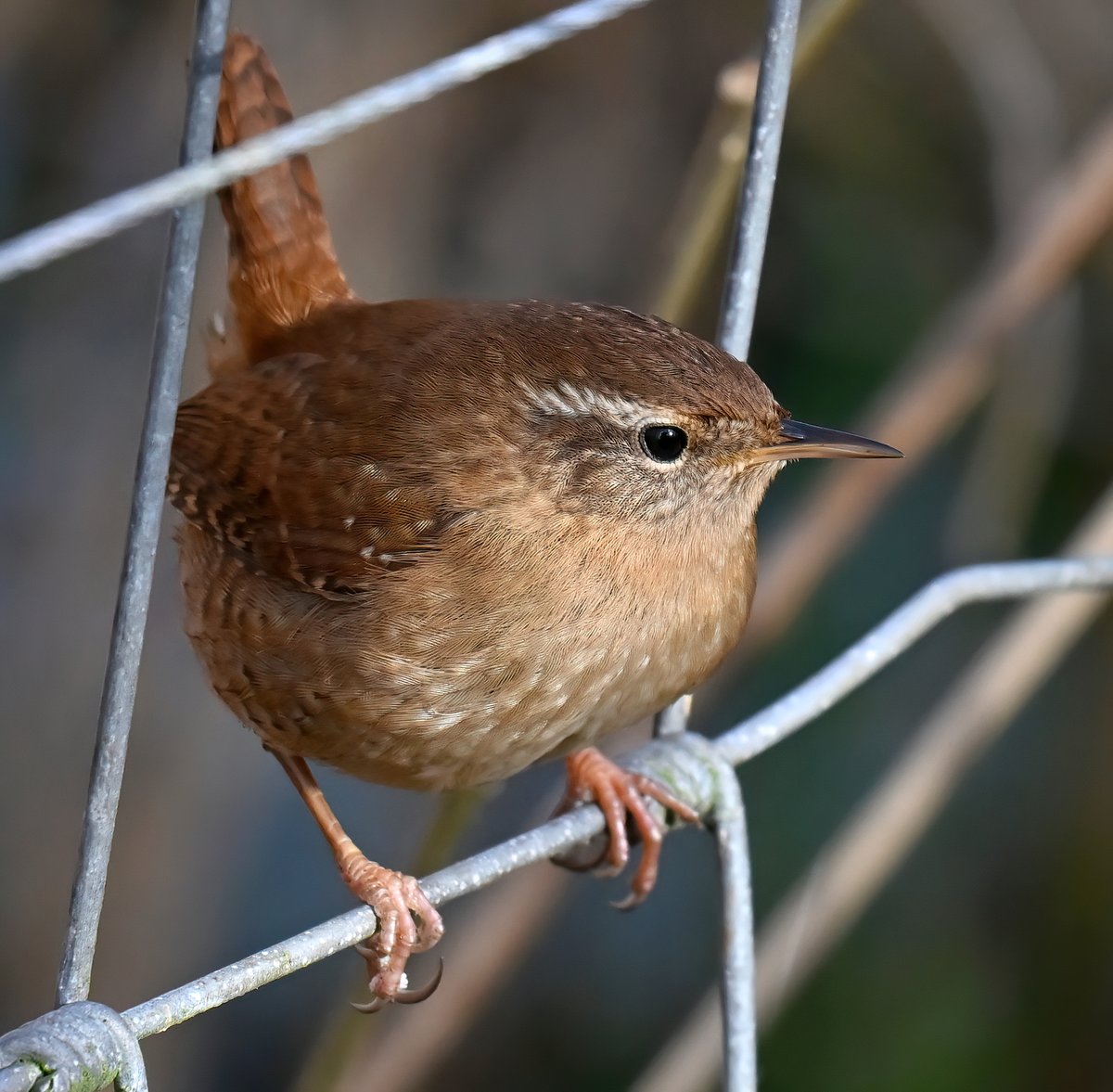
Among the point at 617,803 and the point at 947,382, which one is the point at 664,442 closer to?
the point at 617,803

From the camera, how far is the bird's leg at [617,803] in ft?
7.14

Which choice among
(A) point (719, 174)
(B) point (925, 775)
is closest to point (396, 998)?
(B) point (925, 775)

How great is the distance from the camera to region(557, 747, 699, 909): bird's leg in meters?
2.18

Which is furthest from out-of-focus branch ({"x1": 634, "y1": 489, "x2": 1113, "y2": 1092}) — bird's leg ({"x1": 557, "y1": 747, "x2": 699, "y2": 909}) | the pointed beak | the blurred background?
the pointed beak

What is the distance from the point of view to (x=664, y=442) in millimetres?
1951

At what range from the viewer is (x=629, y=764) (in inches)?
74.2

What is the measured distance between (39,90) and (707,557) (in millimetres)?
2536

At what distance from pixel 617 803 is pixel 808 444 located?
0.62m

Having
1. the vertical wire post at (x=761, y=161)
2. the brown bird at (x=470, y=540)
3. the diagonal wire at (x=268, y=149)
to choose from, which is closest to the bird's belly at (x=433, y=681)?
the brown bird at (x=470, y=540)

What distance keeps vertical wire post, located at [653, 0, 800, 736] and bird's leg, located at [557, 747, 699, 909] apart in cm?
67

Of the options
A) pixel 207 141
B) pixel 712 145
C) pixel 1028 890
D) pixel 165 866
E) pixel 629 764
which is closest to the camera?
pixel 207 141

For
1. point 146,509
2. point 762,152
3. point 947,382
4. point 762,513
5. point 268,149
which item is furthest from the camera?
point 762,513

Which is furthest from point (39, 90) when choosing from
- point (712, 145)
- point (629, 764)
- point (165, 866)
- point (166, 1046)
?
point (629, 764)

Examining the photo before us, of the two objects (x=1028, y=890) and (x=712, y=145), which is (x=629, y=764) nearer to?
(x=712, y=145)
